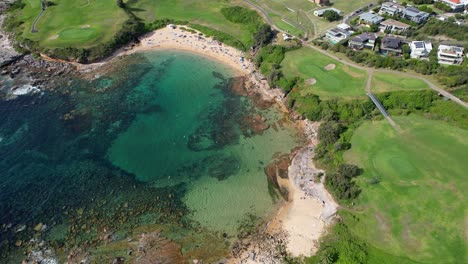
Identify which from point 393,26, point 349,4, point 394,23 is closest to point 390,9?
point 394,23

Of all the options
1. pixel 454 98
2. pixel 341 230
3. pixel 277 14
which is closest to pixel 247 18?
pixel 277 14

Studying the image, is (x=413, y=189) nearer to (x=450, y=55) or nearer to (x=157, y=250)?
(x=450, y=55)

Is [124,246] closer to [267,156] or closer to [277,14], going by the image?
[267,156]

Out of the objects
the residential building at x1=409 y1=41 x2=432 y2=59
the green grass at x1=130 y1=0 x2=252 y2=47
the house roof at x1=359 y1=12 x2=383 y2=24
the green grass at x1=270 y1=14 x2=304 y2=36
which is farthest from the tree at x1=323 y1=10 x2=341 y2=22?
the residential building at x1=409 y1=41 x2=432 y2=59

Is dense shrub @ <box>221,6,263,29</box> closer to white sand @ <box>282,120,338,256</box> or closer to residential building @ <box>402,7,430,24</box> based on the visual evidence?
residential building @ <box>402,7,430,24</box>

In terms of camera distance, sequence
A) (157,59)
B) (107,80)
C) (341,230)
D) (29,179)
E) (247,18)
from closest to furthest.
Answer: (341,230), (29,179), (107,80), (157,59), (247,18)

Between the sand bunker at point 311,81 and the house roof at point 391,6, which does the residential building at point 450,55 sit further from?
the sand bunker at point 311,81
